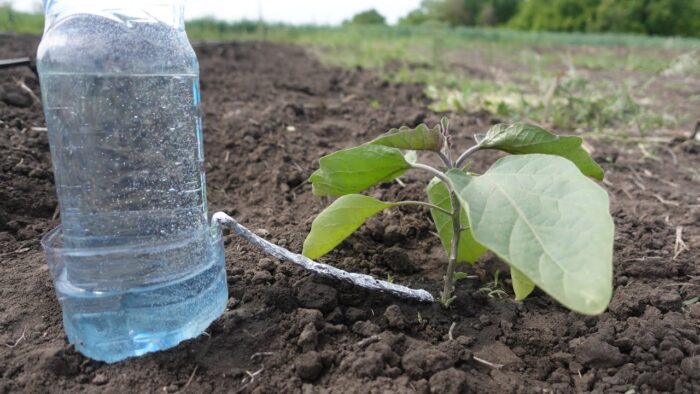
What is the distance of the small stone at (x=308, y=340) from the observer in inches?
52.0

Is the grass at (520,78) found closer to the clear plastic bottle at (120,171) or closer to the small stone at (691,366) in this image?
the small stone at (691,366)

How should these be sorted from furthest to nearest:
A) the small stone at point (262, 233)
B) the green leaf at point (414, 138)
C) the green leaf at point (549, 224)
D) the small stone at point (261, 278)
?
the small stone at point (262, 233) → the small stone at point (261, 278) → the green leaf at point (414, 138) → the green leaf at point (549, 224)

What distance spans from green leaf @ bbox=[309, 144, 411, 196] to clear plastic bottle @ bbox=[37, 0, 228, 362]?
→ 0.41m

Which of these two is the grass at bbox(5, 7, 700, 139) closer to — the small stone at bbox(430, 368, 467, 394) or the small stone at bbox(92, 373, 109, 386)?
the small stone at bbox(430, 368, 467, 394)

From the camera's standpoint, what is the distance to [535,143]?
1369 millimetres

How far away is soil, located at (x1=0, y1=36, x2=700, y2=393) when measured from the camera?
1242 millimetres

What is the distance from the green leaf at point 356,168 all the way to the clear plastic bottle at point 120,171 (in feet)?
1.34

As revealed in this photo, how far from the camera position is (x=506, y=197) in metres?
1.14

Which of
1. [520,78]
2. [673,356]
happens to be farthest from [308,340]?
[520,78]

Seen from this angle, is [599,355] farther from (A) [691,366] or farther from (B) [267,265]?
(B) [267,265]

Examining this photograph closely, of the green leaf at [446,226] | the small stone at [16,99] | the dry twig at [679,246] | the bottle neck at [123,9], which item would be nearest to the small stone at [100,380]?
the bottle neck at [123,9]

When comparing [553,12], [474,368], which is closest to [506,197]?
[474,368]

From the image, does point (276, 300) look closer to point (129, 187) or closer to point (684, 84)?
point (129, 187)

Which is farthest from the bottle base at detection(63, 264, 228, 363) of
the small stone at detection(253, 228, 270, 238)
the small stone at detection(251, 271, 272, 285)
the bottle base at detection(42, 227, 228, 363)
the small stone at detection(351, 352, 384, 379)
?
the small stone at detection(253, 228, 270, 238)
